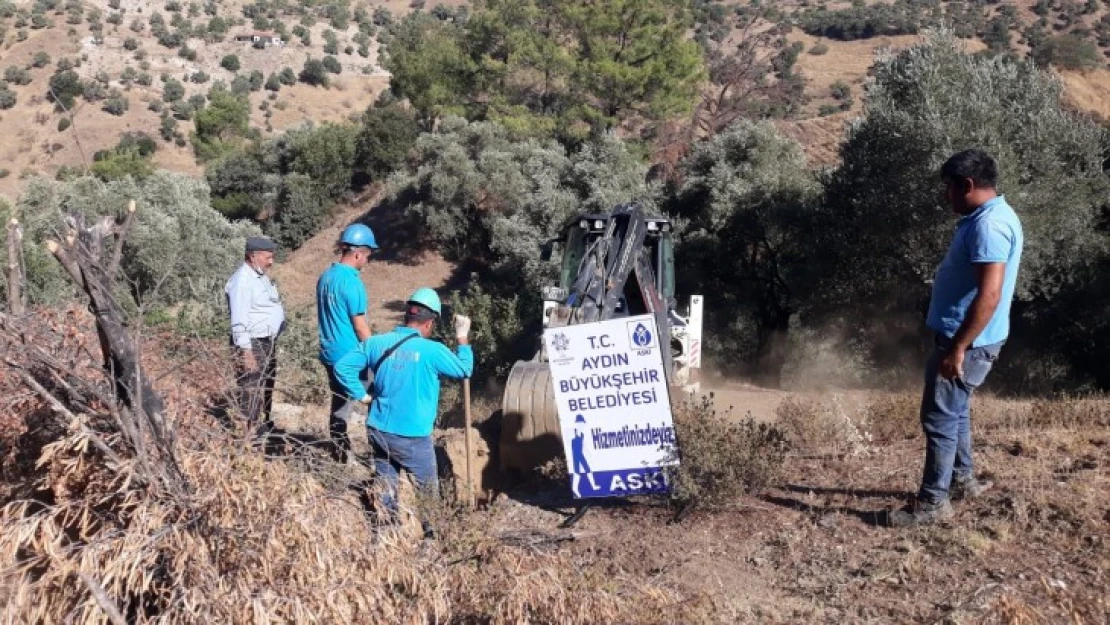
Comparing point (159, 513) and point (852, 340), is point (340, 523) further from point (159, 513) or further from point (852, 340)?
point (852, 340)

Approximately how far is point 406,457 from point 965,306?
303 cm

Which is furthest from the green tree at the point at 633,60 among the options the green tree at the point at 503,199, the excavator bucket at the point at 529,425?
the excavator bucket at the point at 529,425

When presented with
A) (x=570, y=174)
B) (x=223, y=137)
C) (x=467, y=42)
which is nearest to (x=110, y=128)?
(x=223, y=137)

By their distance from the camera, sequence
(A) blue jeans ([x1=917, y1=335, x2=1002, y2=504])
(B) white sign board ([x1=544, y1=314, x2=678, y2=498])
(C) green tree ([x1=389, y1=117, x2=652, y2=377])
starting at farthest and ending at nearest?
1. (C) green tree ([x1=389, y1=117, x2=652, y2=377])
2. (B) white sign board ([x1=544, y1=314, x2=678, y2=498])
3. (A) blue jeans ([x1=917, y1=335, x2=1002, y2=504])

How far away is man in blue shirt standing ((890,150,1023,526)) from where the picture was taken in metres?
4.71

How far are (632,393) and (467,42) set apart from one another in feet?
106

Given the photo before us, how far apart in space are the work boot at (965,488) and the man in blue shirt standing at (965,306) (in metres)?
0.30

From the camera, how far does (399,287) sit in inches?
1152

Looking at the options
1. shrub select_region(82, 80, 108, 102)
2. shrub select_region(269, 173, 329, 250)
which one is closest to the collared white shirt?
shrub select_region(269, 173, 329, 250)

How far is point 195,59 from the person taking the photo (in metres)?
67.1

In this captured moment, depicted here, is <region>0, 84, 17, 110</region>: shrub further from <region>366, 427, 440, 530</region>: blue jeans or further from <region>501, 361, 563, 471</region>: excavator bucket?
<region>366, 427, 440, 530</region>: blue jeans

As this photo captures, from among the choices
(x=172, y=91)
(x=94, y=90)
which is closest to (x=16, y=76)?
(x=94, y=90)

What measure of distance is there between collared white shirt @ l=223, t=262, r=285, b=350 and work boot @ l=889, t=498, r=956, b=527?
169 inches

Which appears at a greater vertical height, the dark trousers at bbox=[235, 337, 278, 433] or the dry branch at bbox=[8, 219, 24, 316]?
the dry branch at bbox=[8, 219, 24, 316]
